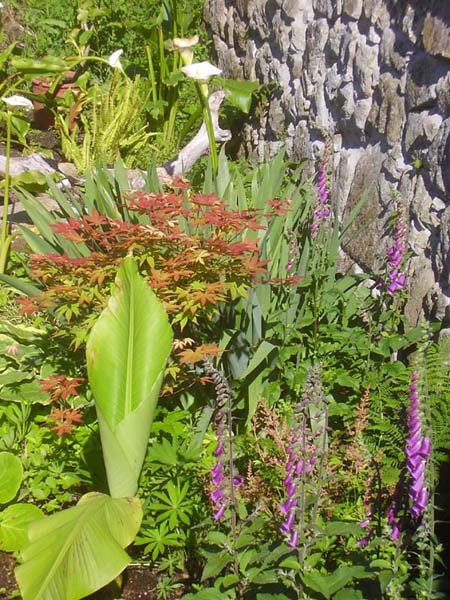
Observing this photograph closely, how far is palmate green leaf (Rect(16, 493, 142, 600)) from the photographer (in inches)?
82.4

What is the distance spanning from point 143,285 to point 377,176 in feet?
5.80

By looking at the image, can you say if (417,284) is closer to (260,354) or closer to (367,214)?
(367,214)

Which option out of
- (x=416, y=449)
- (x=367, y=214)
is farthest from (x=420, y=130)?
(x=416, y=449)

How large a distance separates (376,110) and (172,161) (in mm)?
2036

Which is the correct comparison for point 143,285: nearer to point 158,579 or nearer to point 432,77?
point 158,579

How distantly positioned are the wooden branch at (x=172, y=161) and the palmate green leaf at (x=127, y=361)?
111 inches

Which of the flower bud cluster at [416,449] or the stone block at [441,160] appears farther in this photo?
the stone block at [441,160]

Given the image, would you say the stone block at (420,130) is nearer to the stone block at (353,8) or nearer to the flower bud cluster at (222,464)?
the stone block at (353,8)

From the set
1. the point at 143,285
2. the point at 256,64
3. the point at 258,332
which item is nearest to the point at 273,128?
the point at 256,64

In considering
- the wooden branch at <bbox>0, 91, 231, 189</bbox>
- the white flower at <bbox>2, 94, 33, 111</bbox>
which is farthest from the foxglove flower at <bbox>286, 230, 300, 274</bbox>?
the wooden branch at <bbox>0, 91, 231, 189</bbox>

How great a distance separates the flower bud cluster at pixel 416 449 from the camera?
5.34ft

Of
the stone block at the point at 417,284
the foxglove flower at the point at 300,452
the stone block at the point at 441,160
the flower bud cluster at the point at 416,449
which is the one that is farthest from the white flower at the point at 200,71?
the flower bud cluster at the point at 416,449

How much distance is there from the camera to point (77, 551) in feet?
7.05

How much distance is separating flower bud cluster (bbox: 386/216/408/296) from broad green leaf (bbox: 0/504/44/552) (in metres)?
1.57
